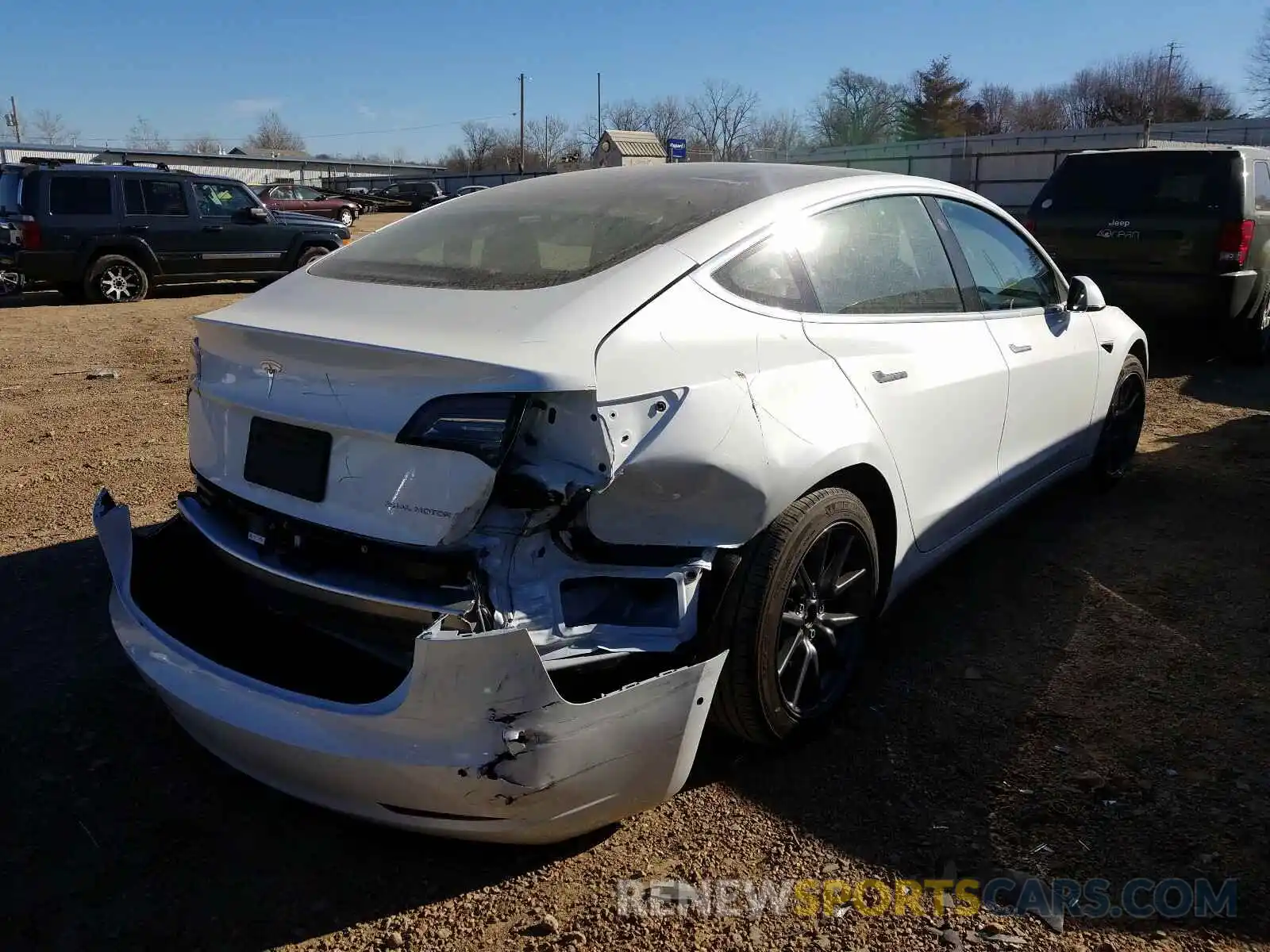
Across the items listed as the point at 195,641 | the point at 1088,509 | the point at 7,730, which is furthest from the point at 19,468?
the point at 1088,509

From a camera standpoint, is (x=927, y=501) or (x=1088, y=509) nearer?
(x=927, y=501)

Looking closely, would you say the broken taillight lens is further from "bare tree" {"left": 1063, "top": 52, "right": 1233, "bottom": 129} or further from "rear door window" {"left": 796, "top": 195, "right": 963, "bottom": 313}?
"bare tree" {"left": 1063, "top": 52, "right": 1233, "bottom": 129}

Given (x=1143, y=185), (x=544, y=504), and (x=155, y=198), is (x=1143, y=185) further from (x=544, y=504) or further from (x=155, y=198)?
(x=155, y=198)

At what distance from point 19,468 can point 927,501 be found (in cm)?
514

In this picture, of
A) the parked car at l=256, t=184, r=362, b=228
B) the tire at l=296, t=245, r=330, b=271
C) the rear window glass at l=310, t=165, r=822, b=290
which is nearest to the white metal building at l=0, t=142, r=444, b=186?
the parked car at l=256, t=184, r=362, b=228

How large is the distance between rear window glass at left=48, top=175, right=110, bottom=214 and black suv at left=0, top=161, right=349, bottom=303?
0.03 ft

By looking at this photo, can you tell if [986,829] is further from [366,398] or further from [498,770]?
[366,398]

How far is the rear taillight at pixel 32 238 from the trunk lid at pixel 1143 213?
11.9 m

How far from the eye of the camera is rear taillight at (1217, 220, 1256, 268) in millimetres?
7816

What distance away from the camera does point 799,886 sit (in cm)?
235

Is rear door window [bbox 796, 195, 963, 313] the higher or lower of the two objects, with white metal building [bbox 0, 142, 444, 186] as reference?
lower

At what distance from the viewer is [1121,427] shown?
16.9ft

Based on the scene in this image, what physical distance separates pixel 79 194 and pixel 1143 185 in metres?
12.5
